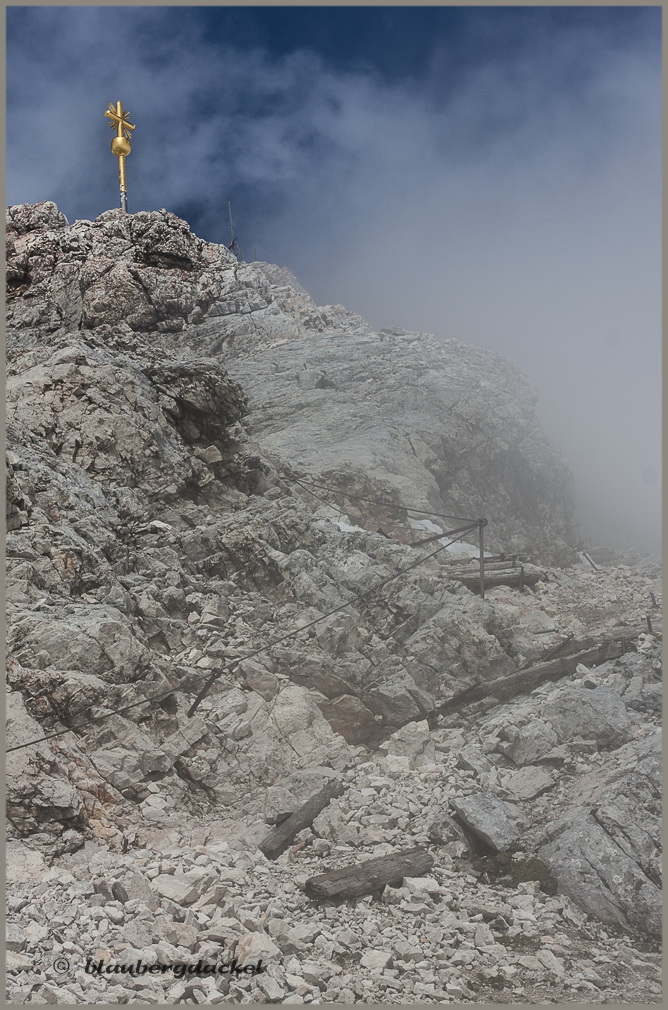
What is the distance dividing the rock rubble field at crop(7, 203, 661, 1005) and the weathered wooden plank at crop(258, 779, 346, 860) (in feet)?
0.26

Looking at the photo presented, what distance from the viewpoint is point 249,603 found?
16.4m

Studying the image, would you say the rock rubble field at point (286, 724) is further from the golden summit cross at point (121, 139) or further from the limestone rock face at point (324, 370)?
the golden summit cross at point (121, 139)

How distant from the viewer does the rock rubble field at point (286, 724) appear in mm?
8125

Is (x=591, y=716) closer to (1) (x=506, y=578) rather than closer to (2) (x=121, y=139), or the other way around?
(1) (x=506, y=578)

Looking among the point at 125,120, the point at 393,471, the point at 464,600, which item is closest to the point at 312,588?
the point at 464,600

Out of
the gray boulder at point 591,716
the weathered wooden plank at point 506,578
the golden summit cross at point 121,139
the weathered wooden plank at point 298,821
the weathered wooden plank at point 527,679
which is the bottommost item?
the weathered wooden plank at point 298,821

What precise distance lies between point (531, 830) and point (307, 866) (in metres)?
3.75

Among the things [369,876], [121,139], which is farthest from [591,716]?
[121,139]

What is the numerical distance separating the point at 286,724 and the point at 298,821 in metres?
2.58

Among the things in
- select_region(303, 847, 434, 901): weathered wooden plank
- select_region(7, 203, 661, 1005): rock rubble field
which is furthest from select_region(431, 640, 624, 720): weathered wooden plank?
select_region(303, 847, 434, 901): weathered wooden plank

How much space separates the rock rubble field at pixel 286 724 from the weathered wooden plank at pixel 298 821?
8 centimetres

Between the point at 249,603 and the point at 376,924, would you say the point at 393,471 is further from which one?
the point at 376,924

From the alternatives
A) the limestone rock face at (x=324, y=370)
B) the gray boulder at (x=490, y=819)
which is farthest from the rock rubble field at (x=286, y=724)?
the limestone rock face at (x=324, y=370)

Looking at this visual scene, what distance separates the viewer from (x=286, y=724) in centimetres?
1330
